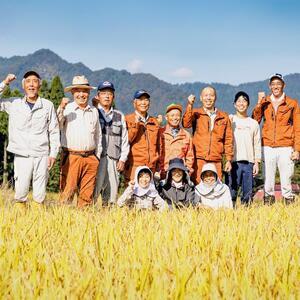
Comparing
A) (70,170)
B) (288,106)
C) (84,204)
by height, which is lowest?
(84,204)

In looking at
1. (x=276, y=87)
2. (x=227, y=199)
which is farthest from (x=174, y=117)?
(x=276, y=87)

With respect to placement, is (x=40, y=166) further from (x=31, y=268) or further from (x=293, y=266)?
(x=293, y=266)

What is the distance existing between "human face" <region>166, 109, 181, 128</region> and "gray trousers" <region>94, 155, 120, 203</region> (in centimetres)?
99

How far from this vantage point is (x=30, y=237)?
12.5 ft

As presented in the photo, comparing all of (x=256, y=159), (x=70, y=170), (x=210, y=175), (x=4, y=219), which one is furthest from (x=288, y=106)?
(x=4, y=219)

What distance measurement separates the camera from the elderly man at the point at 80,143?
652 centimetres

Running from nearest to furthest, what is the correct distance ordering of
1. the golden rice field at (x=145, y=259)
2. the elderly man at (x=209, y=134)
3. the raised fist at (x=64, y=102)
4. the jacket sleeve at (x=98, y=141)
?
the golden rice field at (x=145, y=259) → the raised fist at (x=64, y=102) → the jacket sleeve at (x=98, y=141) → the elderly man at (x=209, y=134)

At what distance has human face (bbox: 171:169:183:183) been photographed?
6719mm

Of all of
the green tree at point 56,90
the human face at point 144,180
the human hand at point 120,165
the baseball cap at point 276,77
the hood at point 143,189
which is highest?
the green tree at point 56,90

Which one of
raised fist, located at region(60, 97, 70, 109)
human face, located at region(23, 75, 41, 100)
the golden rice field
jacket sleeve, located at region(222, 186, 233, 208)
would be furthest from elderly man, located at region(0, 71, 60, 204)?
jacket sleeve, located at region(222, 186, 233, 208)

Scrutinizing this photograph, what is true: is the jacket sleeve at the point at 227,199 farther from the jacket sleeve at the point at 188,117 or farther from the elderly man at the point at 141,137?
the jacket sleeve at the point at 188,117

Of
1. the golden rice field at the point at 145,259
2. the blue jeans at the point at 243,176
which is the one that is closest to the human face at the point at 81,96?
the golden rice field at the point at 145,259

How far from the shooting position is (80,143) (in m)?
6.54

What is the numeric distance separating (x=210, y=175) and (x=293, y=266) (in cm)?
392
